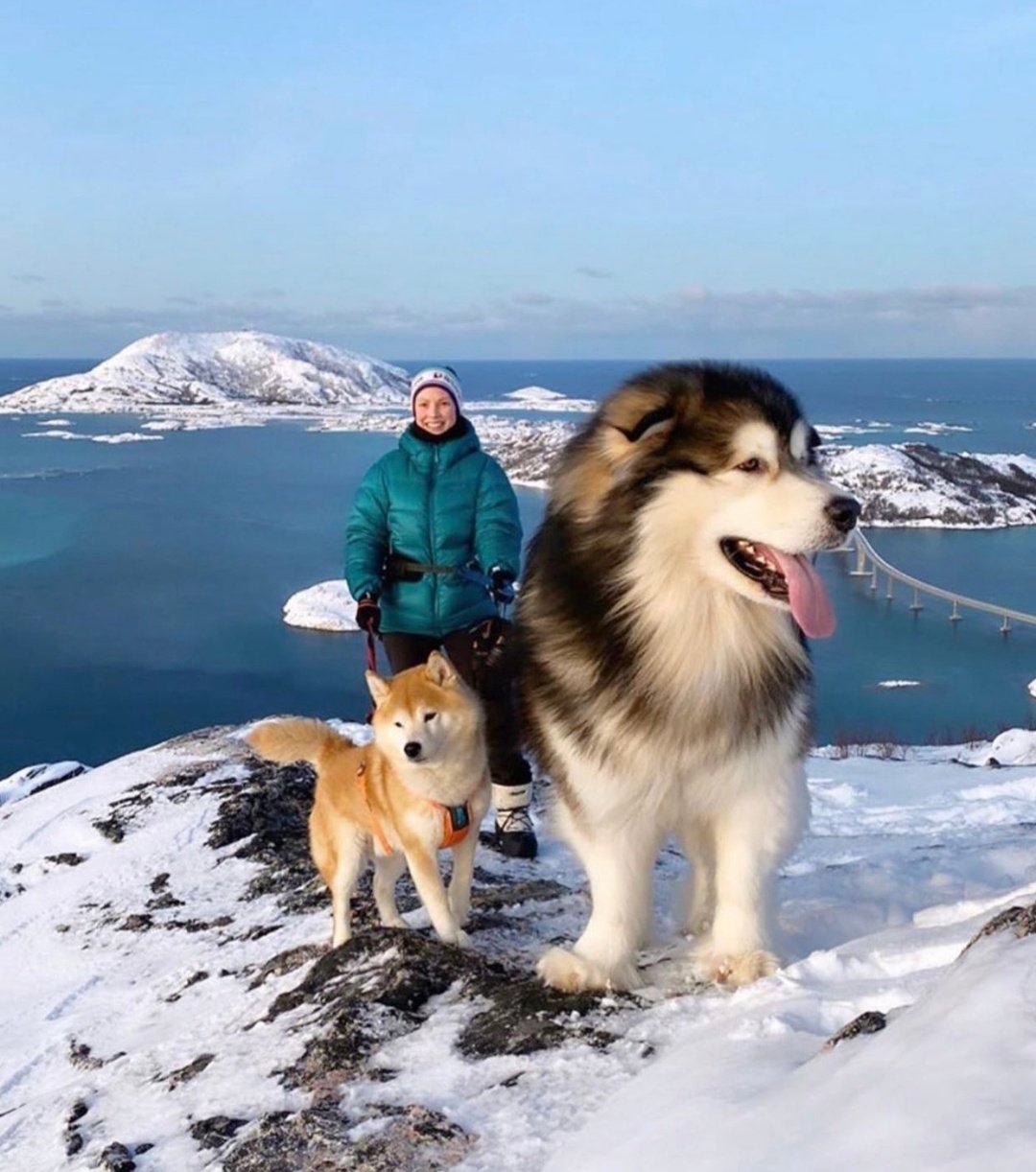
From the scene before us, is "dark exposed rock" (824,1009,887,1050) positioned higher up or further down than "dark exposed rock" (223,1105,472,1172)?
higher up

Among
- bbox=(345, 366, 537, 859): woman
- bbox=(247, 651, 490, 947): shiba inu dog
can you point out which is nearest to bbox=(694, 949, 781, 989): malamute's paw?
bbox=(247, 651, 490, 947): shiba inu dog

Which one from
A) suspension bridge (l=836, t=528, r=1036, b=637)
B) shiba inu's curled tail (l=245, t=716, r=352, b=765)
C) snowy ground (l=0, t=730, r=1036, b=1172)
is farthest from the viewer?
suspension bridge (l=836, t=528, r=1036, b=637)

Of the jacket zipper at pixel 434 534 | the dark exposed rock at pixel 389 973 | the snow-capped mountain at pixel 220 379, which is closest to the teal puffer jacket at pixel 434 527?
the jacket zipper at pixel 434 534

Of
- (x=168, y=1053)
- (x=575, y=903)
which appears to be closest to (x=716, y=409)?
(x=575, y=903)

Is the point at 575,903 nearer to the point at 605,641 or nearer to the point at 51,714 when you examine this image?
the point at 605,641

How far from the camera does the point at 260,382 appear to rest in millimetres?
168375

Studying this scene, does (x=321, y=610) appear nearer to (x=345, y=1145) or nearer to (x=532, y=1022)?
(x=532, y=1022)

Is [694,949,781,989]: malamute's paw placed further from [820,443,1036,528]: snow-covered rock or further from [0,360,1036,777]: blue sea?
[820,443,1036,528]: snow-covered rock

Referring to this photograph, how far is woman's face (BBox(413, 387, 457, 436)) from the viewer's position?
16.2 feet

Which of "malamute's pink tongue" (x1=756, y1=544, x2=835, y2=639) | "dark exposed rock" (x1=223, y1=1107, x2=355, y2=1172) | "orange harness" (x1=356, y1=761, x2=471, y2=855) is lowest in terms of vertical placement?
"dark exposed rock" (x1=223, y1=1107, x2=355, y2=1172)

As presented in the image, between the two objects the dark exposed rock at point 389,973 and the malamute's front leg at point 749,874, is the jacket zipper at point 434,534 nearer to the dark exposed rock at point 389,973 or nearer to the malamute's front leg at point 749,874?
the dark exposed rock at point 389,973

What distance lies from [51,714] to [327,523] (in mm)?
23231

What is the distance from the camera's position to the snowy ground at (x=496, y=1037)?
180 centimetres

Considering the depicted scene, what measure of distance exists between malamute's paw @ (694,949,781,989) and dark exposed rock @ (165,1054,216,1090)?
1.61 m
